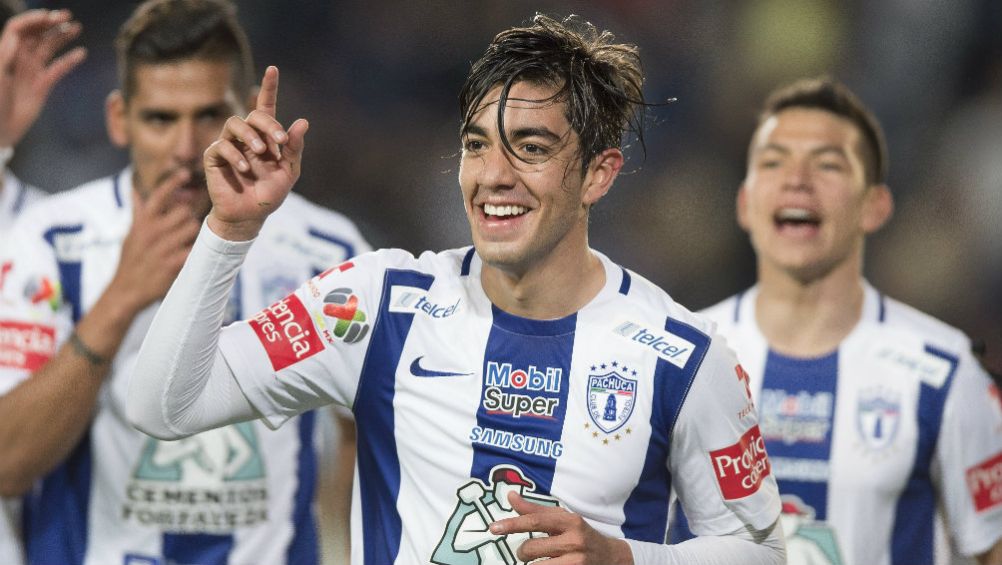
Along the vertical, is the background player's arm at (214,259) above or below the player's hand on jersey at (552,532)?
above

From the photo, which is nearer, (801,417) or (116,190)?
(116,190)

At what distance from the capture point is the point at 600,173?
9.18 feet

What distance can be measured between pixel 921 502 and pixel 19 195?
10.5ft

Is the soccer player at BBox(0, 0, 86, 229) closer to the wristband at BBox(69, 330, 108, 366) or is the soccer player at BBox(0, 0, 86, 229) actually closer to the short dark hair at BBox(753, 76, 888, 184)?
the wristband at BBox(69, 330, 108, 366)

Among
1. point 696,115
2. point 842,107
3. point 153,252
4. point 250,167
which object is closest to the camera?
point 250,167

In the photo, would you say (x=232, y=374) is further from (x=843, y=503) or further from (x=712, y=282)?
(x=712, y=282)

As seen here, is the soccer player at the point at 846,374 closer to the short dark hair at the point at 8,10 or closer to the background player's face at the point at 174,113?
the background player's face at the point at 174,113

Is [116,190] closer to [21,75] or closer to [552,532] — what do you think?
[21,75]

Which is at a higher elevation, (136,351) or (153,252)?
(153,252)

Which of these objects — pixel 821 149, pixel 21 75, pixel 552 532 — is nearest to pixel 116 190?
pixel 21 75

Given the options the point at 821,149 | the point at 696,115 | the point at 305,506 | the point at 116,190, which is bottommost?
the point at 305,506

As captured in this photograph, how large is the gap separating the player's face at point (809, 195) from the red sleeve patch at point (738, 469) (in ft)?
5.66

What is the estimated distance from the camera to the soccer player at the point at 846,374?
3896 millimetres

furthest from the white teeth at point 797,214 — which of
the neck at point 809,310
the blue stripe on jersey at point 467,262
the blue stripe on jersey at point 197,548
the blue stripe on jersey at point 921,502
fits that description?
the blue stripe on jersey at point 197,548
